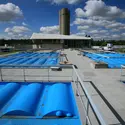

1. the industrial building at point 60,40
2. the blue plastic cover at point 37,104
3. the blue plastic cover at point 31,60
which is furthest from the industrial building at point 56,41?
the blue plastic cover at point 37,104

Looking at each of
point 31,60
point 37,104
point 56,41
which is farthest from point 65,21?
point 37,104

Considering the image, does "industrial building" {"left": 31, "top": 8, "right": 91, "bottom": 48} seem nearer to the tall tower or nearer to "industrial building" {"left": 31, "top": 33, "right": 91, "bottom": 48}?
"industrial building" {"left": 31, "top": 33, "right": 91, "bottom": 48}

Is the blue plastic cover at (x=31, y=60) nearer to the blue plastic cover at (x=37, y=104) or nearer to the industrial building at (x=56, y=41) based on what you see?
the blue plastic cover at (x=37, y=104)

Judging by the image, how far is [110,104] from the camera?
363 centimetres

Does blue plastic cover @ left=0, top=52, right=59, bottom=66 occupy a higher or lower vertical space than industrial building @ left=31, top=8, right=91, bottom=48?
lower

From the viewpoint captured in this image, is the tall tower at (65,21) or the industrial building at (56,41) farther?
the tall tower at (65,21)

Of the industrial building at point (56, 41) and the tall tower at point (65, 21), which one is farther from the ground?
the tall tower at point (65, 21)

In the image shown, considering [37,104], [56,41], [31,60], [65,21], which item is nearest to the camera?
[37,104]

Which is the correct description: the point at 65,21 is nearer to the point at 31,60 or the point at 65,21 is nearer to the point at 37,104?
the point at 31,60

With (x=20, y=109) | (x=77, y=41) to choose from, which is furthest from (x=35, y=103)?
(x=77, y=41)

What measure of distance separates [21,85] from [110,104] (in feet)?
13.3

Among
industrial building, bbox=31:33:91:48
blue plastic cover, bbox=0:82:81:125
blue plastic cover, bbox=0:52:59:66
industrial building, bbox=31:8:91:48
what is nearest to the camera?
blue plastic cover, bbox=0:82:81:125

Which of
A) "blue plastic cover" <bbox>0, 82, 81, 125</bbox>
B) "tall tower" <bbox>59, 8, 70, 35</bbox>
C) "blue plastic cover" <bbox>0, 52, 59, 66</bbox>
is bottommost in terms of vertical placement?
"blue plastic cover" <bbox>0, 82, 81, 125</bbox>

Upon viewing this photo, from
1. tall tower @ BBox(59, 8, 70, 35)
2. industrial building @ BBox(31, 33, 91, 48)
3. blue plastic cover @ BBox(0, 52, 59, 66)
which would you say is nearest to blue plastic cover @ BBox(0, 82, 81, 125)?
blue plastic cover @ BBox(0, 52, 59, 66)
